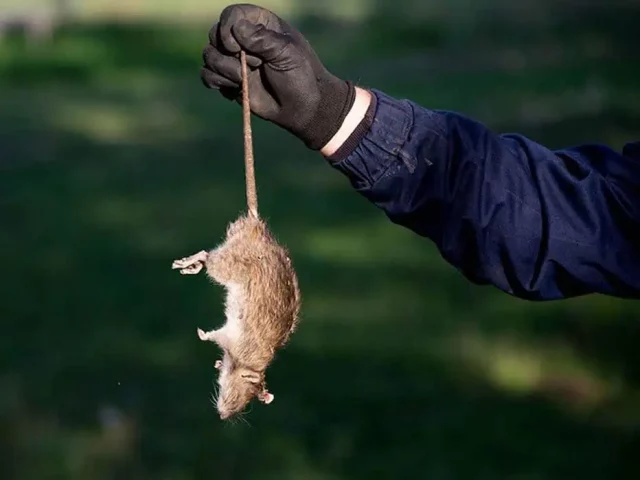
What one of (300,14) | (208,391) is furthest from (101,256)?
(300,14)

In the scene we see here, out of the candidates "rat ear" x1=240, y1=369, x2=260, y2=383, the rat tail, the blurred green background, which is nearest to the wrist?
the rat tail

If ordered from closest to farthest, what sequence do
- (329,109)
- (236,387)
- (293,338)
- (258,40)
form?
1. (258,40)
2. (329,109)
3. (236,387)
4. (293,338)

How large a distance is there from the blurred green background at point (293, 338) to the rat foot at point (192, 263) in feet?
10.4

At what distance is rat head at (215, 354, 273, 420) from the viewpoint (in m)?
2.99

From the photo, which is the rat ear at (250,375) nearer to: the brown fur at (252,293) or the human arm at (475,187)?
the brown fur at (252,293)

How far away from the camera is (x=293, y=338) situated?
767cm

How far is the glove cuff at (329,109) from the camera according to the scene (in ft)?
9.13

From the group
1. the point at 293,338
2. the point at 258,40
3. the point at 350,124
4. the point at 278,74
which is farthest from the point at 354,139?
the point at 293,338

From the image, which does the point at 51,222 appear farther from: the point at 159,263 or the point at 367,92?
the point at 367,92

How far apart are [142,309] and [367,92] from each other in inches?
220

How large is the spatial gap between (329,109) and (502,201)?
0.49m

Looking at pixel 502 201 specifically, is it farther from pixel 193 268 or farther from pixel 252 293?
pixel 193 268

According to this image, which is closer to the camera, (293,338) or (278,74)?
(278,74)

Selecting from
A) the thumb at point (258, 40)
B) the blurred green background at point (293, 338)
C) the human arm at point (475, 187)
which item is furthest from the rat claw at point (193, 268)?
the blurred green background at point (293, 338)
